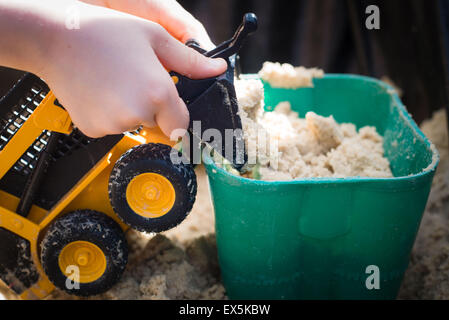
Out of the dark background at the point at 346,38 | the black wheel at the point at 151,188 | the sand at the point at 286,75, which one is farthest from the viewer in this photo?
the dark background at the point at 346,38

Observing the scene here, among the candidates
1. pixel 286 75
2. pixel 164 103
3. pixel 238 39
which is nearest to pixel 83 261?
pixel 164 103

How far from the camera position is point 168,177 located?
683mm

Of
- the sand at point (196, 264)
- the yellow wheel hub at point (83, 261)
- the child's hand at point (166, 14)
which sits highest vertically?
the child's hand at point (166, 14)

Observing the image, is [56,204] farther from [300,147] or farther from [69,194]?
[300,147]

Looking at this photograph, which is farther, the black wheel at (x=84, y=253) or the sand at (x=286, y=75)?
the sand at (x=286, y=75)

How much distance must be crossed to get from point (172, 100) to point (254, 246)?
318mm

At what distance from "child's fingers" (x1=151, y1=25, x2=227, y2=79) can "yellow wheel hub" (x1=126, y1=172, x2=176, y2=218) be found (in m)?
0.18

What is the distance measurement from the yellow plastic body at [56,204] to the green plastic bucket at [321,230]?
0.16m

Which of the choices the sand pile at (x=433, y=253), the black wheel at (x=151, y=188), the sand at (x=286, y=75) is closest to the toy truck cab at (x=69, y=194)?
the black wheel at (x=151, y=188)

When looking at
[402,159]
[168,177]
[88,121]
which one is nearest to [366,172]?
[402,159]

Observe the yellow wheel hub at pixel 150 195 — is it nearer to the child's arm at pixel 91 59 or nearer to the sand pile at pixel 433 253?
the child's arm at pixel 91 59

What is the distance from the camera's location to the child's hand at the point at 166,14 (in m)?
0.79

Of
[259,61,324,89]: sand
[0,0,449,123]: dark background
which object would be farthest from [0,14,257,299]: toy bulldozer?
[0,0,449,123]: dark background

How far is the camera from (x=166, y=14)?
0.79 meters
